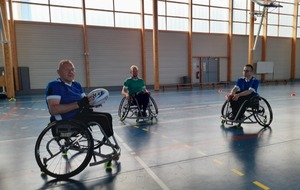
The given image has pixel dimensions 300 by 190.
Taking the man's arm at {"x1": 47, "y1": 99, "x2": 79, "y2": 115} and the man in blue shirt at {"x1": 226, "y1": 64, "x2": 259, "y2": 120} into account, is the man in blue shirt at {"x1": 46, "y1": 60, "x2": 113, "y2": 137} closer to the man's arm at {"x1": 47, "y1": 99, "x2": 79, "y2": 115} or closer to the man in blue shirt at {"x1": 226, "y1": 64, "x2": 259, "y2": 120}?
the man's arm at {"x1": 47, "y1": 99, "x2": 79, "y2": 115}

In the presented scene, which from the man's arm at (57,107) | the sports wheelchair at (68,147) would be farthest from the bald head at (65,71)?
the sports wheelchair at (68,147)

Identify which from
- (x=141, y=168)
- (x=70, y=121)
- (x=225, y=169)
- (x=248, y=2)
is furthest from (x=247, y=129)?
(x=248, y=2)

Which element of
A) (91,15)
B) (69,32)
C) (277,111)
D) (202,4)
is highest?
(202,4)

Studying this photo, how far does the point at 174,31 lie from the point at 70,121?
12896mm

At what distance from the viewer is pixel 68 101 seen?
2.53 meters

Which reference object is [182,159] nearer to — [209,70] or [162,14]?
[162,14]

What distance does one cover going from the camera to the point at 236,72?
16625mm

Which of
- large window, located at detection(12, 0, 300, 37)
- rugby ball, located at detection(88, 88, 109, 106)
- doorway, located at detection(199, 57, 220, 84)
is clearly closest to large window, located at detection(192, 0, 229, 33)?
large window, located at detection(12, 0, 300, 37)

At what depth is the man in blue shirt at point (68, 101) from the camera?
2420 mm

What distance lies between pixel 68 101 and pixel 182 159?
1.49m

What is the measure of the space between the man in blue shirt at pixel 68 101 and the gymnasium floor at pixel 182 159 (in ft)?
1.87

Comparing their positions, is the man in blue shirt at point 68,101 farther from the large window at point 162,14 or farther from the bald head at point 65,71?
the large window at point 162,14

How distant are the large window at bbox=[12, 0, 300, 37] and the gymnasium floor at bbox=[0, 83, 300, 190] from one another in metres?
8.30

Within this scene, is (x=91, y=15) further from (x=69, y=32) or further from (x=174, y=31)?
(x=174, y=31)
